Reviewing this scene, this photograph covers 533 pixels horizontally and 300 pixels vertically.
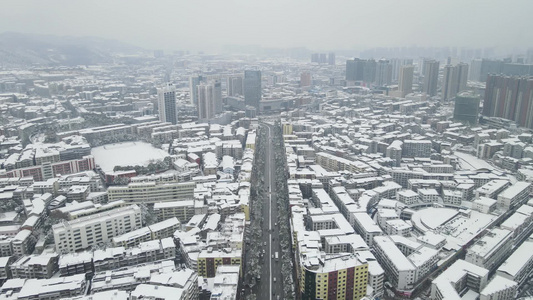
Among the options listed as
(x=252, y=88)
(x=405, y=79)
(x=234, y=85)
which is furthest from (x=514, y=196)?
(x=234, y=85)

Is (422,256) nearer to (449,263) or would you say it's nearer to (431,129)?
(449,263)

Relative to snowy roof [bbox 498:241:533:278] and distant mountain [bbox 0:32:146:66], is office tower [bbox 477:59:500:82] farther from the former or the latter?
distant mountain [bbox 0:32:146:66]

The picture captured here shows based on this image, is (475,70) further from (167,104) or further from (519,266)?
(519,266)

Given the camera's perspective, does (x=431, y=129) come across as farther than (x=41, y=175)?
Yes

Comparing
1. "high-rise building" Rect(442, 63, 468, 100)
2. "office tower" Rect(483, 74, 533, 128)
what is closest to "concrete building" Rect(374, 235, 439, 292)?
"office tower" Rect(483, 74, 533, 128)

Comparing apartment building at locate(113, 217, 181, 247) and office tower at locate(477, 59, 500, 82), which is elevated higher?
office tower at locate(477, 59, 500, 82)

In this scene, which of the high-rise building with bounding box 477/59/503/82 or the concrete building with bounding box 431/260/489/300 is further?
the high-rise building with bounding box 477/59/503/82

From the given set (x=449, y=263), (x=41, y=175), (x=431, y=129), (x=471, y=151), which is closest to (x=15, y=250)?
(x=41, y=175)
